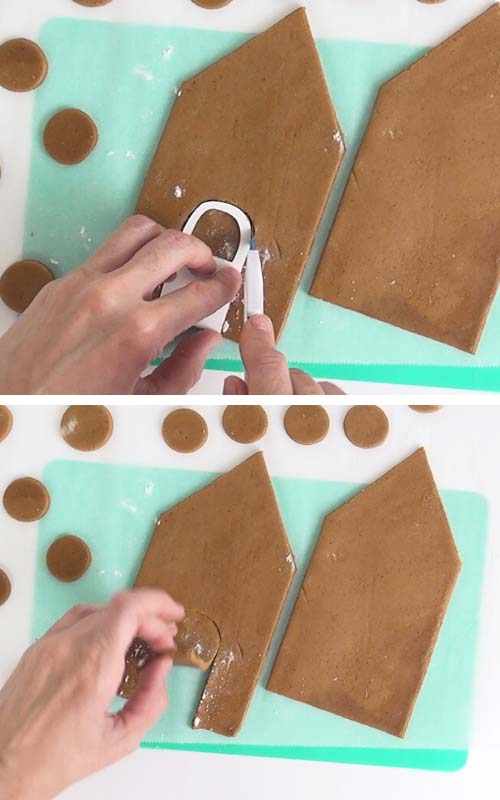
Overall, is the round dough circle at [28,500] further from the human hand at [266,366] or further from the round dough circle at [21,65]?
the round dough circle at [21,65]

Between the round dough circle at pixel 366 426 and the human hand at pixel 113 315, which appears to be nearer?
the human hand at pixel 113 315

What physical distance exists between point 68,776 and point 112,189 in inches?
28.3

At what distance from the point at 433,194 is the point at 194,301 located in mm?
344

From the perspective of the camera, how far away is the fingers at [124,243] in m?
0.93

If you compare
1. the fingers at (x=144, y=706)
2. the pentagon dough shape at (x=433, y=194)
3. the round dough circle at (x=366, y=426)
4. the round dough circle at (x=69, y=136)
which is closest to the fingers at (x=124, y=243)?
the round dough circle at (x=69, y=136)

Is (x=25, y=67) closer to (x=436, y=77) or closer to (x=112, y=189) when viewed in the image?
(x=112, y=189)

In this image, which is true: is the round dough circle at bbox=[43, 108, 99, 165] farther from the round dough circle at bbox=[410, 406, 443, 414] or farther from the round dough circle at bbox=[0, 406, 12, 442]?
the round dough circle at bbox=[410, 406, 443, 414]

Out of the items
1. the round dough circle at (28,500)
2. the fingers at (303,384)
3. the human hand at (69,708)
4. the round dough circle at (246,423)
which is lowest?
the human hand at (69,708)

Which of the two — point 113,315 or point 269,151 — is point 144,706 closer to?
point 113,315

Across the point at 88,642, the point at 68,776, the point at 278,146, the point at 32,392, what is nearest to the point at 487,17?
the point at 278,146

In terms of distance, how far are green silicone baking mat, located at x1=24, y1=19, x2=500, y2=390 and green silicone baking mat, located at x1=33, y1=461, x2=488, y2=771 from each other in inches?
7.9

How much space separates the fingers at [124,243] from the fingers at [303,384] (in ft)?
0.80

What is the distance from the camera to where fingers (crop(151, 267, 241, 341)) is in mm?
895

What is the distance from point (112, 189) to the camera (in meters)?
1.02
